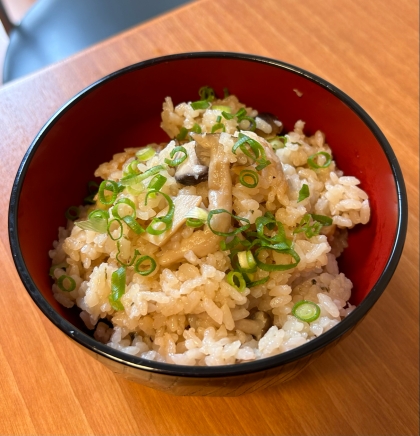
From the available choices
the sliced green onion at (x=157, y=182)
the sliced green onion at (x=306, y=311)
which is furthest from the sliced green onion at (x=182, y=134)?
the sliced green onion at (x=306, y=311)

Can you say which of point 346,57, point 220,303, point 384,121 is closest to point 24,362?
point 220,303

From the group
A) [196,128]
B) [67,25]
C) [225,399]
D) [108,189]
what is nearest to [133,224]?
[108,189]

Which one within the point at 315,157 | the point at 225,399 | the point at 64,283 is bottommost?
the point at 225,399

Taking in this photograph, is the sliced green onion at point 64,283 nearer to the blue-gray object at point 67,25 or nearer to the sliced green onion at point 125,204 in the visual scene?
the sliced green onion at point 125,204

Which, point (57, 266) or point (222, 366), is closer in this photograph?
point (222, 366)

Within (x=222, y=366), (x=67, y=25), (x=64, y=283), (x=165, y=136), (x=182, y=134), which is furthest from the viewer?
(x=67, y=25)

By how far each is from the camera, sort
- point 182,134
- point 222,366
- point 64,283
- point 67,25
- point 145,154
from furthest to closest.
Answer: point 67,25
point 182,134
point 145,154
point 64,283
point 222,366

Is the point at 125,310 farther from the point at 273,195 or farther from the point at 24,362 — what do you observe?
the point at 273,195

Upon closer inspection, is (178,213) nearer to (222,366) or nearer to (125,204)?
(125,204)
